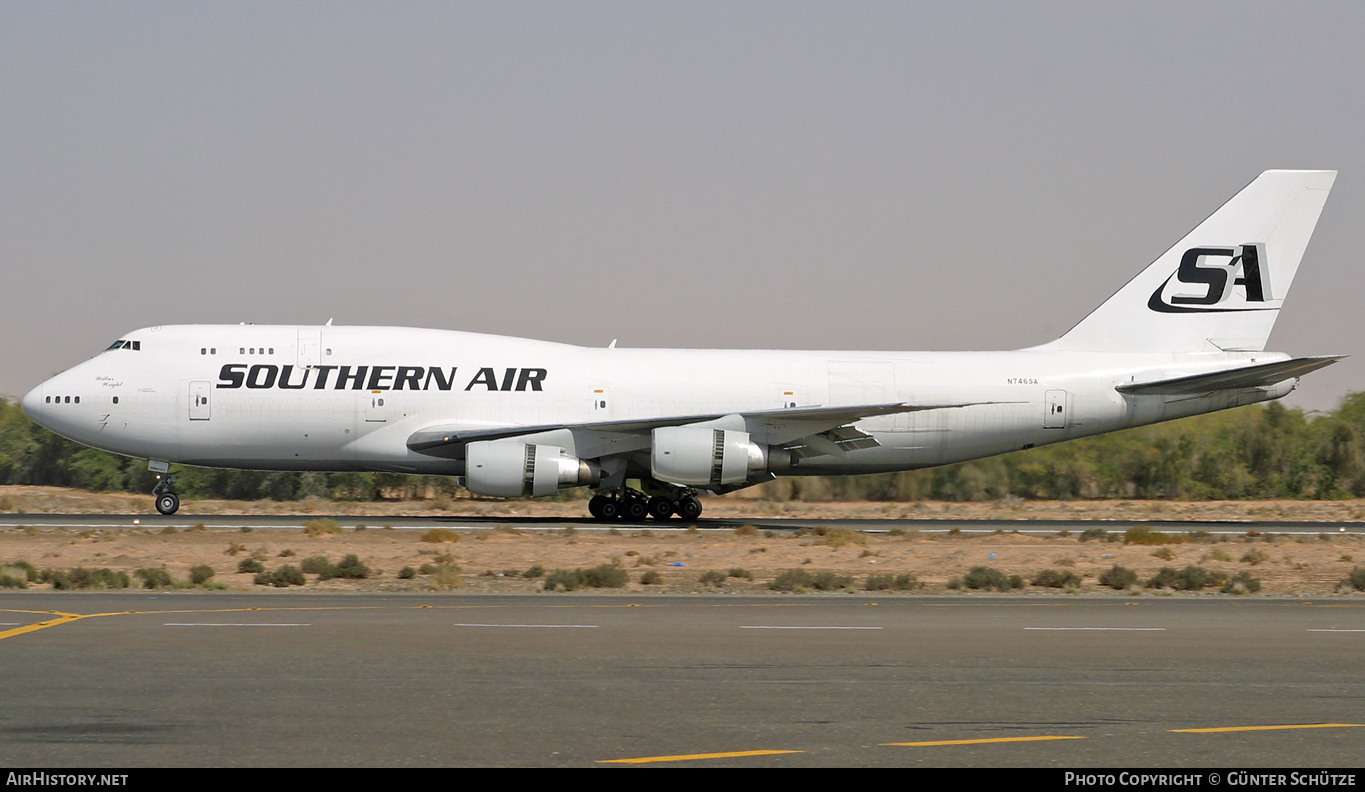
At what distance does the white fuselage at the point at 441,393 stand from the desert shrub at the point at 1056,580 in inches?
455

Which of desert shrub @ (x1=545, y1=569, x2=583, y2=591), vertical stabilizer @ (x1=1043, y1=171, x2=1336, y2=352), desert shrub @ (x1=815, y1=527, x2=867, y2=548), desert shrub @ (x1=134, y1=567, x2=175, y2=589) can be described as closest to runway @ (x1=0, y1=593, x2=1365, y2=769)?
desert shrub @ (x1=134, y1=567, x2=175, y2=589)

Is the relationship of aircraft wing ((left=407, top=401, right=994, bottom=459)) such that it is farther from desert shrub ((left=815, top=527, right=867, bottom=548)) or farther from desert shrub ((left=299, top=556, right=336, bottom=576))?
desert shrub ((left=299, top=556, right=336, bottom=576))

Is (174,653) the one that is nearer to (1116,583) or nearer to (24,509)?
(1116,583)

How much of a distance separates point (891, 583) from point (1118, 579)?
141 inches

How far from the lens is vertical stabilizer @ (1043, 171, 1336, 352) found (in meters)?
34.6

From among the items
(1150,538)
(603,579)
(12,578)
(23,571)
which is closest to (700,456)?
(1150,538)

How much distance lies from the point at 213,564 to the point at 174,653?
1096 centimetres

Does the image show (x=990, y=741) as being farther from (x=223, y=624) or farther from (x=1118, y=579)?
(x=1118, y=579)

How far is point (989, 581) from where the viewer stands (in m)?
19.5

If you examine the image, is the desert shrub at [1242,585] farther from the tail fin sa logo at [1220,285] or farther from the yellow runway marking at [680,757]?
the tail fin sa logo at [1220,285]

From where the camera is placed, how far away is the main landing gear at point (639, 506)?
31.4m

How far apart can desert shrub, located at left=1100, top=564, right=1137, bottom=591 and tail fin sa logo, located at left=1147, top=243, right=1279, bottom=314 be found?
16.4 m
